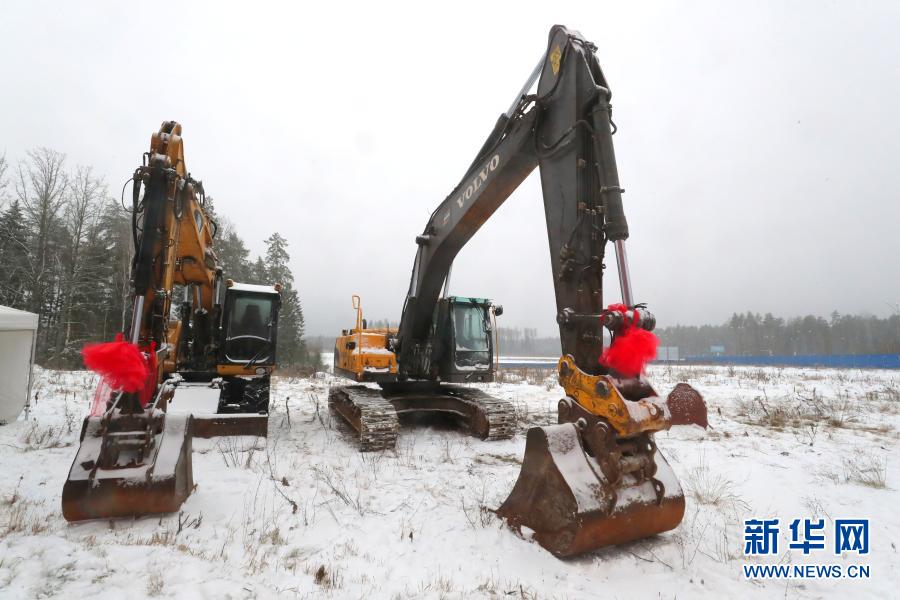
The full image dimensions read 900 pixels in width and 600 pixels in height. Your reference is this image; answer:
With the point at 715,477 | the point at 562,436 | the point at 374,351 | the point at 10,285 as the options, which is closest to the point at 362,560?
the point at 562,436

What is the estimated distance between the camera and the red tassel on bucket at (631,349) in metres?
3.16

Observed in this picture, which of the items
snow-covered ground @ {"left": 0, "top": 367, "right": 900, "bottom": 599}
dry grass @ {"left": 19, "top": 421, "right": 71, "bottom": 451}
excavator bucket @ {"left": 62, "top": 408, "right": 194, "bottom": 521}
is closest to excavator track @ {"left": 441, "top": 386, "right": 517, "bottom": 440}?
snow-covered ground @ {"left": 0, "top": 367, "right": 900, "bottom": 599}

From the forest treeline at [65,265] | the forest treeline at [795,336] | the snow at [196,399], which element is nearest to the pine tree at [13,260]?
the forest treeline at [65,265]

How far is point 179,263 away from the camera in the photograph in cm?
684

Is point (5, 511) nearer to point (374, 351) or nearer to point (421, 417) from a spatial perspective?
point (374, 351)

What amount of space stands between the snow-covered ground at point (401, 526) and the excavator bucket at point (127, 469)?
17 centimetres

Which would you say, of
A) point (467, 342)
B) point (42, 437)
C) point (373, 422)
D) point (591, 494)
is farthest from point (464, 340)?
point (42, 437)

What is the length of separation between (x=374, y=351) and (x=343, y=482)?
3563 millimetres

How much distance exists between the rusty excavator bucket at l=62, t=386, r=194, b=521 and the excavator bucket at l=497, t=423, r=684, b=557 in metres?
3.01

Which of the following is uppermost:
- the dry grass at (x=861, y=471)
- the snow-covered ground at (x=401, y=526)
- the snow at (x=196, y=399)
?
the snow at (x=196, y=399)

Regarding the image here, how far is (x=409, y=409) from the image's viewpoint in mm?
8133

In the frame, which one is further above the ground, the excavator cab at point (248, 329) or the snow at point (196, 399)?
the excavator cab at point (248, 329)

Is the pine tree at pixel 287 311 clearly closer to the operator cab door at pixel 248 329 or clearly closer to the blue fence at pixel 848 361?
the operator cab door at pixel 248 329

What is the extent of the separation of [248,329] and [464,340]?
383 cm
